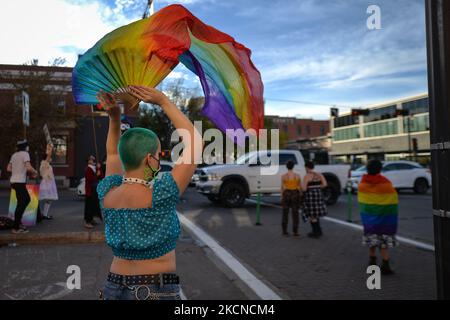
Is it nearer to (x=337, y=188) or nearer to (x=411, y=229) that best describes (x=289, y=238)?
(x=411, y=229)

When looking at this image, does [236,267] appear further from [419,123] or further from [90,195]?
[419,123]

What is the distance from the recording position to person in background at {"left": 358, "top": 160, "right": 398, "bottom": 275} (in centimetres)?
647

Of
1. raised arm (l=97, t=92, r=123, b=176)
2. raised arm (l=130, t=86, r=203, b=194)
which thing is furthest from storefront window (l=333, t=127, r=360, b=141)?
raised arm (l=130, t=86, r=203, b=194)

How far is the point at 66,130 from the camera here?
30.0 meters

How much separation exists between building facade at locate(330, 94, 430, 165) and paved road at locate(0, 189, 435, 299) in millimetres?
44936

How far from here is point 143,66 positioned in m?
2.09

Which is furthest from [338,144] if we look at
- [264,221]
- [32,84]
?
[264,221]

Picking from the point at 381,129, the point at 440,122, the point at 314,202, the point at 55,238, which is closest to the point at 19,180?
the point at 55,238

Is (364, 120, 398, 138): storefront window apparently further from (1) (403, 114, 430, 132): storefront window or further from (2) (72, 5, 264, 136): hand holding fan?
(2) (72, 5, 264, 136): hand holding fan

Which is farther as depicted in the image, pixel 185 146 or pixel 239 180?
pixel 239 180

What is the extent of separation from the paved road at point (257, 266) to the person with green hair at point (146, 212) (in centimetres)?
326

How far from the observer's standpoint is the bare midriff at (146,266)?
214cm

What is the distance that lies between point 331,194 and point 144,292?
52.0 ft

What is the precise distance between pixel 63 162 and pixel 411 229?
91.0ft
